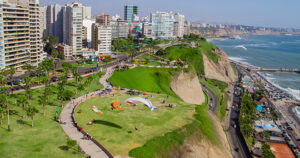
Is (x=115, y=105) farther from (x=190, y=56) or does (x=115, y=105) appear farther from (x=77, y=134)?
(x=190, y=56)

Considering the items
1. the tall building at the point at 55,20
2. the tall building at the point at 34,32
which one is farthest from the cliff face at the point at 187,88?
the tall building at the point at 55,20

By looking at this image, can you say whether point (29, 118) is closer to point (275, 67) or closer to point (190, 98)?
point (190, 98)

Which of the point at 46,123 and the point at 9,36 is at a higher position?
the point at 9,36

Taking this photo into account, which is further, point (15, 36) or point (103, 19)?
point (103, 19)

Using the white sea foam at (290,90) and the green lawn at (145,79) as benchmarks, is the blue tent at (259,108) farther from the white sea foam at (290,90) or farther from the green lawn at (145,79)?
the white sea foam at (290,90)

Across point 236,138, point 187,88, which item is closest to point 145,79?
point 187,88

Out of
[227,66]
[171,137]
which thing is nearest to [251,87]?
[227,66]
